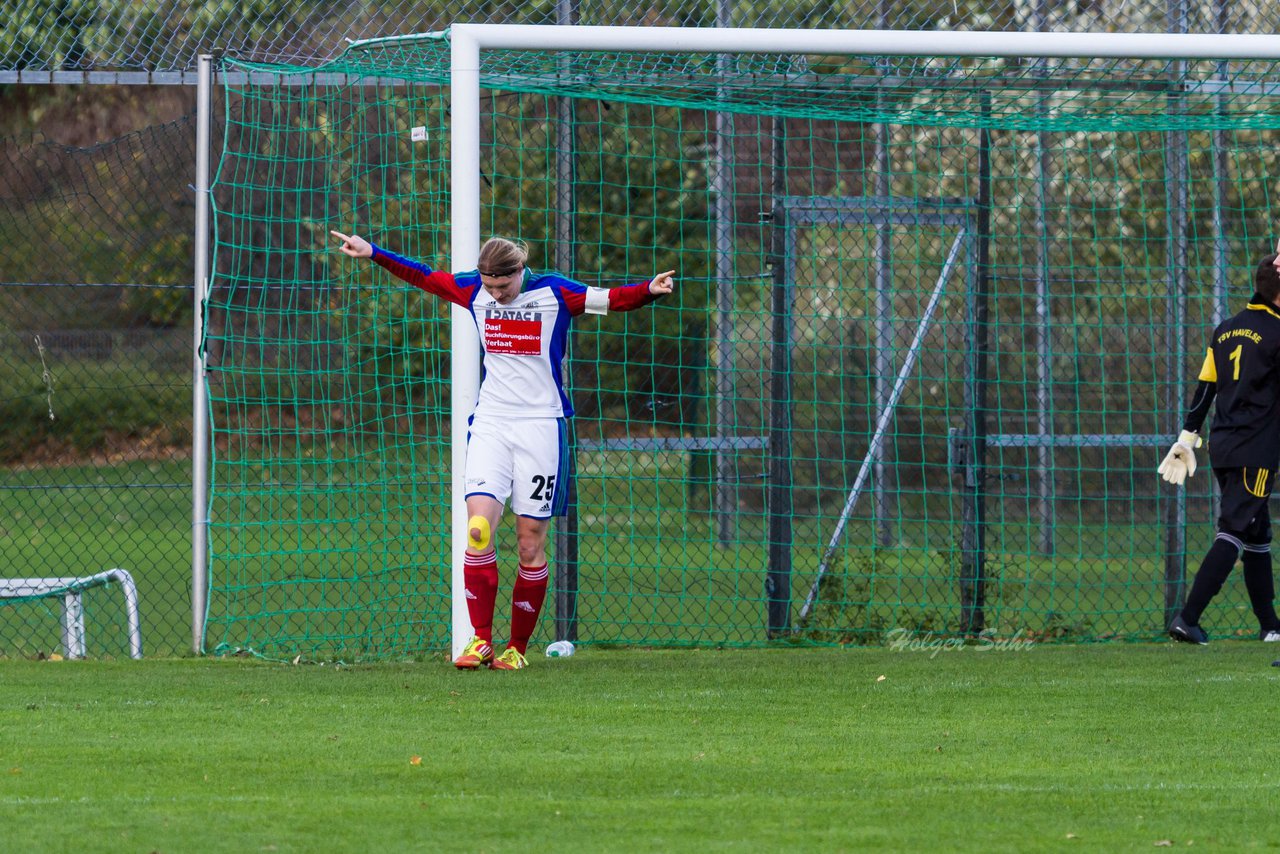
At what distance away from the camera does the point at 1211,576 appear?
7.93m

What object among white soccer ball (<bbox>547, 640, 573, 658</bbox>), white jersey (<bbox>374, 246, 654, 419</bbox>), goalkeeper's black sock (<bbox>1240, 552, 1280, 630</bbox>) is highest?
white jersey (<bbox>374, 246, 654, 419</bbox>)

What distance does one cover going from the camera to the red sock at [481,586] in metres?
7.10

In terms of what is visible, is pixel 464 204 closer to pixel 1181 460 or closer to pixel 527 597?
pixel 527 597

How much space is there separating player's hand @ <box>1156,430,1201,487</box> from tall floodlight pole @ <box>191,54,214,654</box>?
196 inches

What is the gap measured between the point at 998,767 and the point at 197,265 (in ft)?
16.6

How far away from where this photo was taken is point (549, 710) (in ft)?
19.9

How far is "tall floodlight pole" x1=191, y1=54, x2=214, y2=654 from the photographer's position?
812 centimetres

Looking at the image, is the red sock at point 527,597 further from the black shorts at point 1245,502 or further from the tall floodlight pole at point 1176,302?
the tall floodlight pole at point 1176,302

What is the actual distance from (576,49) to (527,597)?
258 centimetres

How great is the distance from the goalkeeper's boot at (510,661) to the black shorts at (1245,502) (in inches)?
142

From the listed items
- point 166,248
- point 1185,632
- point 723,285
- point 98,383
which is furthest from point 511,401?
point 98,383

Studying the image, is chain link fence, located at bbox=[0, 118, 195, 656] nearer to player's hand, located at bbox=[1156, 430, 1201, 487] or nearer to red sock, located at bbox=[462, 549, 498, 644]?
red sock, located at bbox=[462, 549, 498, 644]

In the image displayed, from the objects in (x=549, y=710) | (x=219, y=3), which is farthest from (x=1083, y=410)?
(x=219, y=3)

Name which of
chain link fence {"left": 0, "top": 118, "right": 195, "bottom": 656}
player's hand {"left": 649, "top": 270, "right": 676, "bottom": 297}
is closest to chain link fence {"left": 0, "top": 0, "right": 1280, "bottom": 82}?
chain link fence {"left": 0, "top": 118, "right": 195, "bottom": 656}
